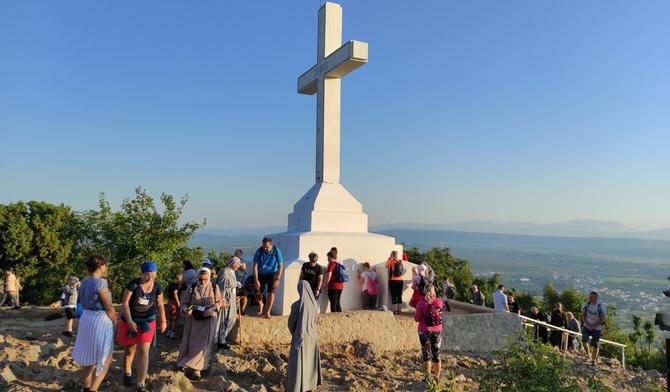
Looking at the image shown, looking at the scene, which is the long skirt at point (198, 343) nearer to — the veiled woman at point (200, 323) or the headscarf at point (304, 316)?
the veiled woman at point (200, 323)

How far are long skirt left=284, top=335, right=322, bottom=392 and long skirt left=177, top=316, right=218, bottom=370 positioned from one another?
115 cm

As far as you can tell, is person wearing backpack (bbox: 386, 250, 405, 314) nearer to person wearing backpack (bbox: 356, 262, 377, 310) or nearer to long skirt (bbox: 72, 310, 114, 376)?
person wearing backpack (bbox: 356, 262, 377, 310)

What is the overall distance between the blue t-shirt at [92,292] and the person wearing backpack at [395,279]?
524 centimetres

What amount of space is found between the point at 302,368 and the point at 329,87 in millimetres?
6429

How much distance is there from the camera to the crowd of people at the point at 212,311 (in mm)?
4363

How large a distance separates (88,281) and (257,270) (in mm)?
2949

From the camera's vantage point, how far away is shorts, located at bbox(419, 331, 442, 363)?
577 centimetres

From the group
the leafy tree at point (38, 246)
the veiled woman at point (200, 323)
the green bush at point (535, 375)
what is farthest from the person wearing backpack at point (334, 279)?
the leafy tree at point (38, 246)

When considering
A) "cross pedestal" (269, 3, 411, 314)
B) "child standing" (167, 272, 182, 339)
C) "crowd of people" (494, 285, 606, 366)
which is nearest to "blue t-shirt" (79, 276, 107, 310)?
"child standing" (167, 272, 182, 339)

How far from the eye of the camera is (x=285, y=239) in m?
8.57

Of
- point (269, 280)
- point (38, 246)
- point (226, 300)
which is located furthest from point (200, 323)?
point (38, 246)

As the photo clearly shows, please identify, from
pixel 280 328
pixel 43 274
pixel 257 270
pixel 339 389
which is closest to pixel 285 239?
pixel 257 270

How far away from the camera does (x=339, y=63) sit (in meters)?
9.00

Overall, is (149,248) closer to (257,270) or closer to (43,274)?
(43,274)
